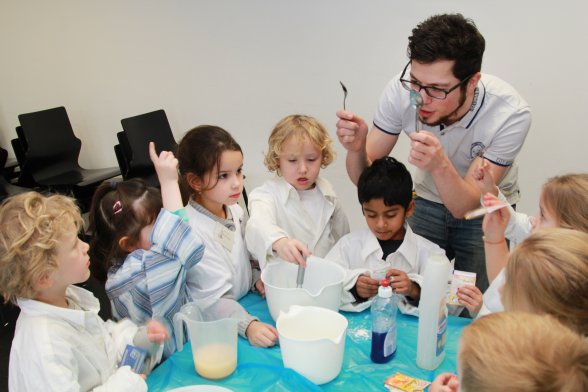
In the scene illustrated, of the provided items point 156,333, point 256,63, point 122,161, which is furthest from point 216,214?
point 122,161

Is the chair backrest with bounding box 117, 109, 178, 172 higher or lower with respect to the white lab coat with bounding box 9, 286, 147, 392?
higher

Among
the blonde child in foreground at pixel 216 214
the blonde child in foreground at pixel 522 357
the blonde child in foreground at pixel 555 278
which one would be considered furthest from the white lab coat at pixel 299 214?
the blonde child in foreground at pixel 522 357

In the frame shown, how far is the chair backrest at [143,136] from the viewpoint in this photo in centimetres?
318

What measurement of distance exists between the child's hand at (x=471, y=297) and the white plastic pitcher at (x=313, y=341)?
0.39 metres

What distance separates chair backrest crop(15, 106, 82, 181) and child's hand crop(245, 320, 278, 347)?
2.68 meters

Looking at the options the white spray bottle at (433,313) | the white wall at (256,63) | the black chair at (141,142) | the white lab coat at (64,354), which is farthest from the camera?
the black chair at (141,142)

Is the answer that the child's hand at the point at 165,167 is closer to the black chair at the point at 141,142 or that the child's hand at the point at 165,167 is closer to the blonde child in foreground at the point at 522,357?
the blonde child in foreground at the point at 522,357

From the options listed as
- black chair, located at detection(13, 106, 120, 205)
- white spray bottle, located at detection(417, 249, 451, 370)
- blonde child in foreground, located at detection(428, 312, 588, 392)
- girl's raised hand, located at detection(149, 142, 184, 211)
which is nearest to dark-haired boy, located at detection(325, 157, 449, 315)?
white spray bottle, located at detection(417, 249, 451, 370)

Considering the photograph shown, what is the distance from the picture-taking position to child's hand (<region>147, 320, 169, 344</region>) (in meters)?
1.24

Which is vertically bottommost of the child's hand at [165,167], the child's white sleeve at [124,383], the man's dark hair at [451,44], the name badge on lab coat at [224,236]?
the child's white sleeve at [124,383]

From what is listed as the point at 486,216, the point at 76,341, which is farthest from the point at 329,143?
the point at 76,341

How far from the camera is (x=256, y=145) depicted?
3.35 m

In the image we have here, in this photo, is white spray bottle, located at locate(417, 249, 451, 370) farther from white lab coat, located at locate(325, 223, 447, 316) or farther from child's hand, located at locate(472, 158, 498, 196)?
child's hand, located at locate(472, 158, 498, 196)

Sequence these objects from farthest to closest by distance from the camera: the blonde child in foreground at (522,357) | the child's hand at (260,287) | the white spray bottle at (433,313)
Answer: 1. the child's hand at (260,287)
2. the white spray bottle at (433,313)
3. the blonde child in foreground at (522,357)
